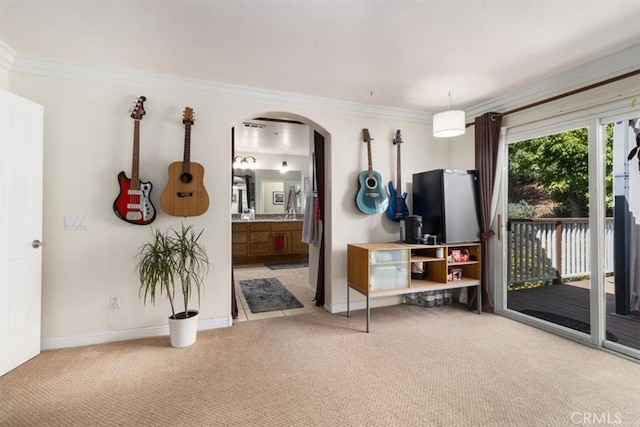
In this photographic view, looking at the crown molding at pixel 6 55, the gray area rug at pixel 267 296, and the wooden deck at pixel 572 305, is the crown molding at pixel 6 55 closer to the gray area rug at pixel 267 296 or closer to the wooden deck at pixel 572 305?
the gray area rug at pixel 267 296

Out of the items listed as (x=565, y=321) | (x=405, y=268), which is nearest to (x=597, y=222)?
(x=565, y=321)

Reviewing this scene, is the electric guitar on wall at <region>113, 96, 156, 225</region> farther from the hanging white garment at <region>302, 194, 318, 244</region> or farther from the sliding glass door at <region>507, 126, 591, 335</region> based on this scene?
the sliding glass door at <region>507, 126, 591, 335</region>

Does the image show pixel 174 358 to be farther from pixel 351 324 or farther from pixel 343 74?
pixel 343 74

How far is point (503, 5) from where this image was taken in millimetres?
1825

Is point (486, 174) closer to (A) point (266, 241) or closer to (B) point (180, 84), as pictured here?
(B) point (180, 84)

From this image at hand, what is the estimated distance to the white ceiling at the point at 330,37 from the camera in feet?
6.09

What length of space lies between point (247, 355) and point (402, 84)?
290 cm

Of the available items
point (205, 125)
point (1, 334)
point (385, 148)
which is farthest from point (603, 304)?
point (1, 334)

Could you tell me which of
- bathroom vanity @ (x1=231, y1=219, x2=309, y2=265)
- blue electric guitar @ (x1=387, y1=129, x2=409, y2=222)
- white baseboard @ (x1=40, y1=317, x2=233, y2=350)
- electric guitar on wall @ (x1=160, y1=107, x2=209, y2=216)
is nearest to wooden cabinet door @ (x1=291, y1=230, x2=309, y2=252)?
bathroom vanity @ (x1=231, y1=219, x2=309, y2=265)

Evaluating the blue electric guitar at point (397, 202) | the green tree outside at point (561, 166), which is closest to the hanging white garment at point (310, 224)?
the blue electric guitar at point (397, 202)

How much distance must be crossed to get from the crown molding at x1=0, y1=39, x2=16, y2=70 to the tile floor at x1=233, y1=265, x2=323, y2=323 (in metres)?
2.95

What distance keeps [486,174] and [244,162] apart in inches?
200

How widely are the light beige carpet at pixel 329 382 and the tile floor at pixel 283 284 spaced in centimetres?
52

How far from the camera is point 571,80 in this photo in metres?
2.71
